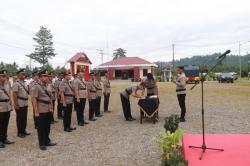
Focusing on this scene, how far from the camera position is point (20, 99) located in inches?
340

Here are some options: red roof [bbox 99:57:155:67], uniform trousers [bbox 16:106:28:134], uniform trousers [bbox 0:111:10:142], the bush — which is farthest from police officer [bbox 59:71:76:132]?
red roof [bbox 99:57:155:67]

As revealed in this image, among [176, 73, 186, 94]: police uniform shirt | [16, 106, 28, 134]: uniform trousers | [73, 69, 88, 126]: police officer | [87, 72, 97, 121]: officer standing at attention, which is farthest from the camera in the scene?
[87, 72, 97, 121]: officer standing at attention

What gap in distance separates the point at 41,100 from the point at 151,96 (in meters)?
4.22

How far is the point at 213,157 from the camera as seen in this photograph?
199 inches

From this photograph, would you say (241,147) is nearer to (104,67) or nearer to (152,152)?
(152,152)

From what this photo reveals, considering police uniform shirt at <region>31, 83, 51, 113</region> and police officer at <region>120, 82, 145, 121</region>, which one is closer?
police uniform shirt at <region>31, 83, 51, 113</region>

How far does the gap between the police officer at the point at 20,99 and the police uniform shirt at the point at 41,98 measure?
1.42m

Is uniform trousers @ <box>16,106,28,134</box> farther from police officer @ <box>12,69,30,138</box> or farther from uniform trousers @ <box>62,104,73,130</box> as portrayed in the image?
uniform trousers @ <box>62,104,73,130</box>

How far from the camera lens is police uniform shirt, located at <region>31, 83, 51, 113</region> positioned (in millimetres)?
7233

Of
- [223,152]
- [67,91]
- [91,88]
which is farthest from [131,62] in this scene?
[223,152]

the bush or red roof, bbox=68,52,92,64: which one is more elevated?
red roof, bbox=68,52,92,64

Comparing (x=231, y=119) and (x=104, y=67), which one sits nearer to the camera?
(x=231, y=119)

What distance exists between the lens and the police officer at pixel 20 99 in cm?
848

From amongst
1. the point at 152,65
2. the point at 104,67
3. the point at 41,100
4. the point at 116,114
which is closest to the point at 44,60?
the point at 104,67
